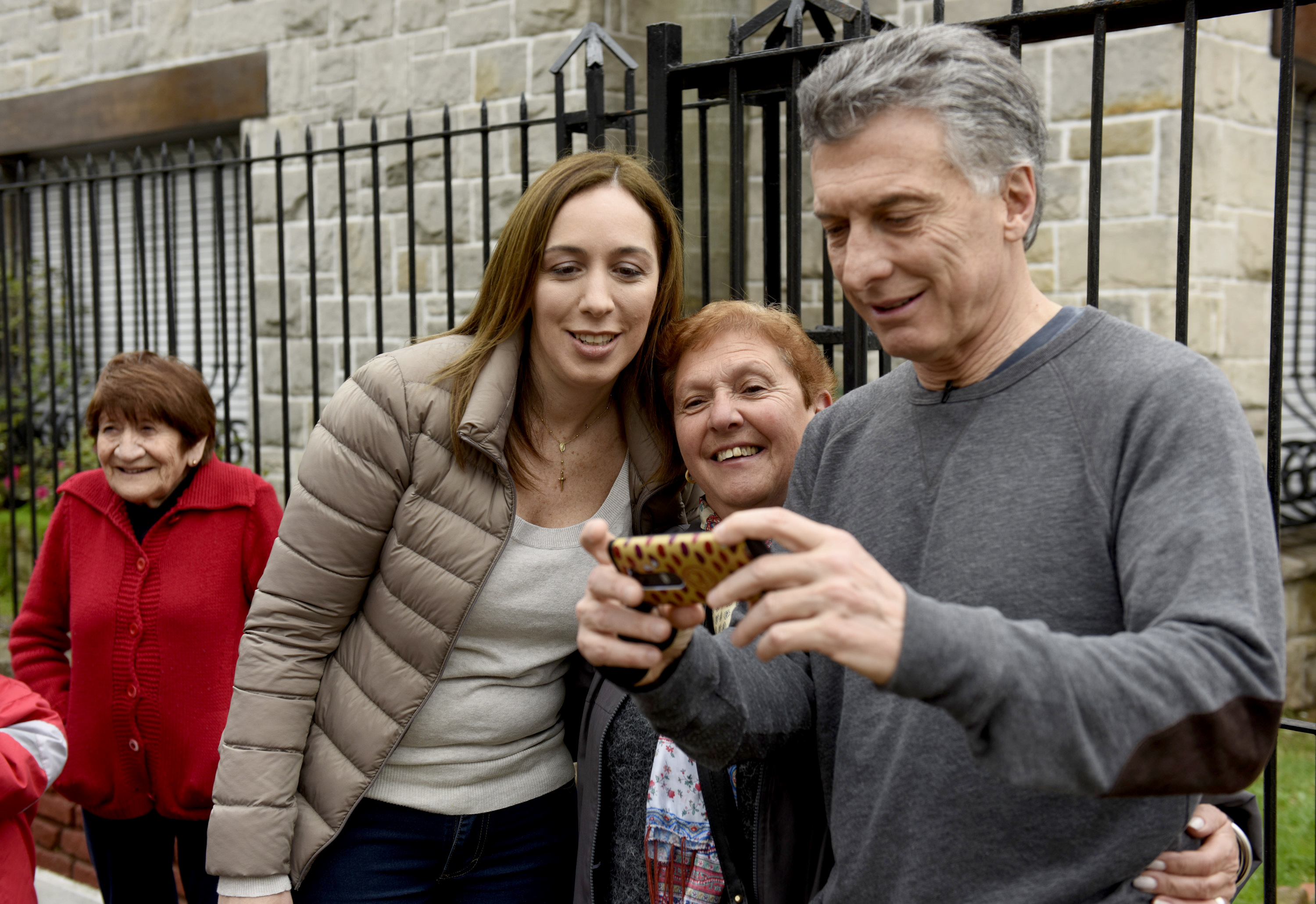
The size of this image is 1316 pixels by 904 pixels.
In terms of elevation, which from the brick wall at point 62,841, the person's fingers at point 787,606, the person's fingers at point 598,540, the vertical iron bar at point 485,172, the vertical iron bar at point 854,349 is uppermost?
the vertical iron bar at point 485,172

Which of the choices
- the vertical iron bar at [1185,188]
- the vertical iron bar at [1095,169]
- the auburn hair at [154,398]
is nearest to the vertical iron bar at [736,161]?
the vertical iron bar at [1095,169]

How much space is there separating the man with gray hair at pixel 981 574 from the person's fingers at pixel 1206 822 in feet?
0.32

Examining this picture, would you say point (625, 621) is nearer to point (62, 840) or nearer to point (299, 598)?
point (299, 598)

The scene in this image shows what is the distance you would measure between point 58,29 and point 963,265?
300 inches

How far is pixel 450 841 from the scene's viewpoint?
6.92 ft

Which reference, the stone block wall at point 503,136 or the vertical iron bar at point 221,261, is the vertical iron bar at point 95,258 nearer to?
the vertical iron bar at point 221,261

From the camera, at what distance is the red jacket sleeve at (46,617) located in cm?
291

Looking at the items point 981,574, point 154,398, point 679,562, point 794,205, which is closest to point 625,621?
point 679,562

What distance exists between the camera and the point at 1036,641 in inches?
42.3

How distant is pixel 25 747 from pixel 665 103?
1962 millimetres

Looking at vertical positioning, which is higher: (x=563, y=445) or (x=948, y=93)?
(x=948, y=93)

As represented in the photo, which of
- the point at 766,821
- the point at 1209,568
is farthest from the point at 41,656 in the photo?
the point at 1209,568

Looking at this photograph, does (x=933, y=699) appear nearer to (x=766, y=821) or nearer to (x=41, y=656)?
(x=766, y=821)

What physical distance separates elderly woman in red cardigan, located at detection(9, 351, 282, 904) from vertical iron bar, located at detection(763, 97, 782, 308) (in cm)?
139
